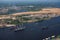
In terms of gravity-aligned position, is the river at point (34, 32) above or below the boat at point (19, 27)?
below

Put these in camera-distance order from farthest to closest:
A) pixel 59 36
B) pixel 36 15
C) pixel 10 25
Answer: pixel 36 15 < pixel 10 25 < pixel 59 36

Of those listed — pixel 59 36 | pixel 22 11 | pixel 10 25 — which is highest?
pixel 22 11

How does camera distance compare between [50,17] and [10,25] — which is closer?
[10,25]

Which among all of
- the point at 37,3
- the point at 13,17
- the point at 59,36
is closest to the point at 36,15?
the point at 37,3

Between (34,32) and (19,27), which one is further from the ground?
(19,27)

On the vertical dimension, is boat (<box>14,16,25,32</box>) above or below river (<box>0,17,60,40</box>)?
above

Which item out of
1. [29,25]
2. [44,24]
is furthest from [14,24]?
[44,24]

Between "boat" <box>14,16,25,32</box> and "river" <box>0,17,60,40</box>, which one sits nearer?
"river" <box>0,17,60,40</box>

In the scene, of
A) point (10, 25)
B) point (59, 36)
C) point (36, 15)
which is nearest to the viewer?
point (59, 36)

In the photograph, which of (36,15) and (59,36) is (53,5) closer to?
(36,15)

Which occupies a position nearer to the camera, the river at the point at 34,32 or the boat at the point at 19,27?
the river at the point at 34,32

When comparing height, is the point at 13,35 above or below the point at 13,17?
below
